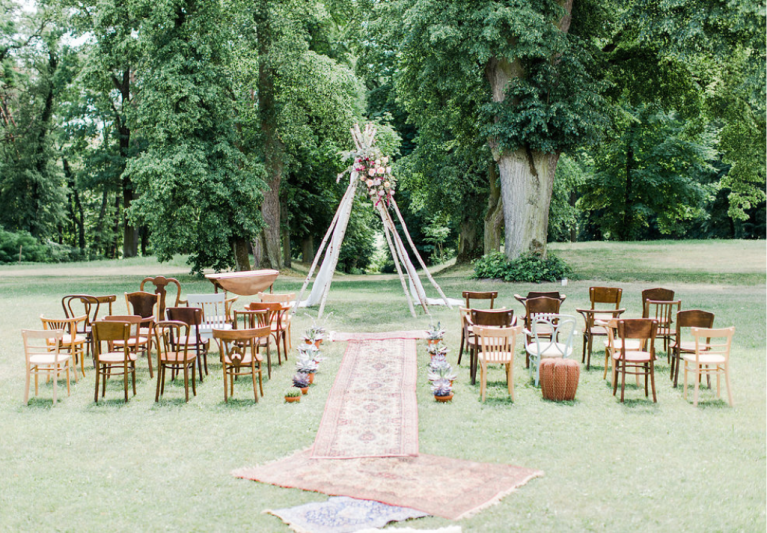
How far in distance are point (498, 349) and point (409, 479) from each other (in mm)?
3621

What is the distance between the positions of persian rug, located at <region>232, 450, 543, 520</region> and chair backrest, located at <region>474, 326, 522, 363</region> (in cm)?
244

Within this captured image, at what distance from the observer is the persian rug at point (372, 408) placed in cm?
708

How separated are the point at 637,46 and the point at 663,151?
1771 cm

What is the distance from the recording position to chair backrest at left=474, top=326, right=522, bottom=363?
8758mm

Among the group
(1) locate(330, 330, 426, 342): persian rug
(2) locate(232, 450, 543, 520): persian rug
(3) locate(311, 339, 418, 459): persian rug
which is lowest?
(2) locate(232, 450, 543, 520): persian rug

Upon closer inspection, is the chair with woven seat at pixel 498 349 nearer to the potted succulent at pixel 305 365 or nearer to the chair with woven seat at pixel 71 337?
the potted succulent at pixel 305 365

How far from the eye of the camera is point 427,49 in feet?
74.2

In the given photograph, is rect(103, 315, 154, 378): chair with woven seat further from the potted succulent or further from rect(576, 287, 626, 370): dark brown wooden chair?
rect(576, 287, 626, 370): dark brown wooden chair

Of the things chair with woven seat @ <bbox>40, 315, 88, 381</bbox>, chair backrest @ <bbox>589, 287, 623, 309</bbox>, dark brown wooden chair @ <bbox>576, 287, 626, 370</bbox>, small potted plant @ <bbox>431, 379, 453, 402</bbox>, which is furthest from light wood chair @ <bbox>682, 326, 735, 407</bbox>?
chair with woven seat @ <bbox>40, 315, 88, 381</bbox>

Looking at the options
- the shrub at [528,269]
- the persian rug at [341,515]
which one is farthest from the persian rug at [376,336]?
the shrub at [528,269]

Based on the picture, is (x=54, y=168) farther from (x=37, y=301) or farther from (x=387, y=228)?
(x=387, y=228)

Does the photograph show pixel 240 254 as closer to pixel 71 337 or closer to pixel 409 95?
pixel 409 95

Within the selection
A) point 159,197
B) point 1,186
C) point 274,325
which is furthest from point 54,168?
point 274,325

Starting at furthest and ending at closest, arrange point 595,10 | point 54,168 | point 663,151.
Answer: point 54,168 → point 663,151 → point 595,10
